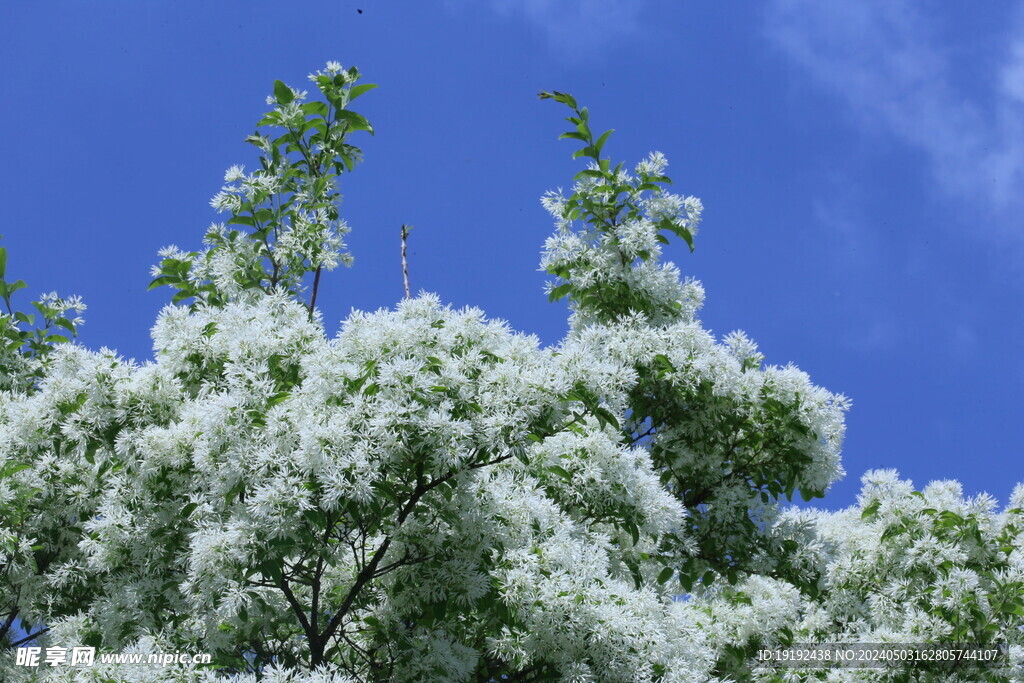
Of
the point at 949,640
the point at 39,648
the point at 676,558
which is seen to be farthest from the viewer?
the point at 676,558

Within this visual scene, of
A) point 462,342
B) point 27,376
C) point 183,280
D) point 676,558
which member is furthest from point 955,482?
point 27,376

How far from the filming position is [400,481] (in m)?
5.73

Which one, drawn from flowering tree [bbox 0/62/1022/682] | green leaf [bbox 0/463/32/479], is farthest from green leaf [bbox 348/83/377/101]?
green leaf [bbox 0/463/32/479]

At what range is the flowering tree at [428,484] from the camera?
5.49 m

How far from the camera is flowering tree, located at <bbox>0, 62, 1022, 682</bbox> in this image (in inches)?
216

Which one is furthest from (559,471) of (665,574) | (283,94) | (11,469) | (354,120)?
(283,94)

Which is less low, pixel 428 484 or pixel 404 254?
pixel 404 254

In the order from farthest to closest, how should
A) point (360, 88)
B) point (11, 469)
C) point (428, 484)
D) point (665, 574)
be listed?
point (360, 88)
point (665, 574)
point (11, 469)
point (428, 484)

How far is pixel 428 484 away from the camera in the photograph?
5.60 m

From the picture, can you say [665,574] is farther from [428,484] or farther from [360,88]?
[360,88]

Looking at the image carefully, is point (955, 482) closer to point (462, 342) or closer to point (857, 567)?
point (857, 567)

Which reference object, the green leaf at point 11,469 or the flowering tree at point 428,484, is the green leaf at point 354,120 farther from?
the green leaf at point 11,469

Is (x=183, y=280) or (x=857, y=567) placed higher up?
(x=183, y=280)

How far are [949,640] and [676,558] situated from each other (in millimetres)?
2150
